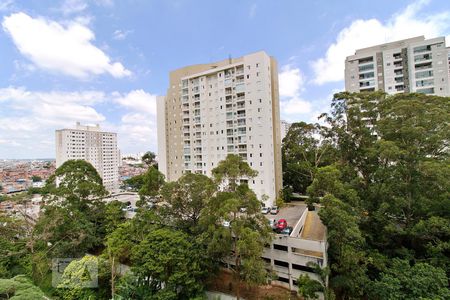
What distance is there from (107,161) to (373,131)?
245 feet

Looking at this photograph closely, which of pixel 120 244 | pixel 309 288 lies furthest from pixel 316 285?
pixel 120 244

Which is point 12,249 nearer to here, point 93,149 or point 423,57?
point 93,149

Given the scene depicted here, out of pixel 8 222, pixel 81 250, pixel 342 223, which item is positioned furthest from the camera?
pixel 81 250

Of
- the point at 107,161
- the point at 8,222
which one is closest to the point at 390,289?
the point at 8,222

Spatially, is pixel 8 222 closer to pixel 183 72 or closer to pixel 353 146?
pixel 183 72

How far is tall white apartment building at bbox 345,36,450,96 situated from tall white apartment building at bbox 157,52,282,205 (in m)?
22.8

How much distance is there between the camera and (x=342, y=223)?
1297cm

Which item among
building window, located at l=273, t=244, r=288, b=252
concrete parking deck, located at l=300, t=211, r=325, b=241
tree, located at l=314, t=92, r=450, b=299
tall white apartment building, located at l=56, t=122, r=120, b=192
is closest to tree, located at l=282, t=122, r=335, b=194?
concrete parking deck, located at l=300, t=211, r=325, b=241

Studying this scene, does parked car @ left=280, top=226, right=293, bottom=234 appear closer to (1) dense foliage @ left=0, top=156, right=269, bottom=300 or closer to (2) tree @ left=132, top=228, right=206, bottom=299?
(1) dense foliage @ left=0, top=156, right=269, bottom=300

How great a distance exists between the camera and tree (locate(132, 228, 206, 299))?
13688 mm

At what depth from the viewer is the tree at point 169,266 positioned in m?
13.7

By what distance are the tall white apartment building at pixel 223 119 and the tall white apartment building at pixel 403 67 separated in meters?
22.8

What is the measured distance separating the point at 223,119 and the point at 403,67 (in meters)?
34.4

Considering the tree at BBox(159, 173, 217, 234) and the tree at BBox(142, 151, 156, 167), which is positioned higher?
the tree at BBox(142, 151, 156, 167)
